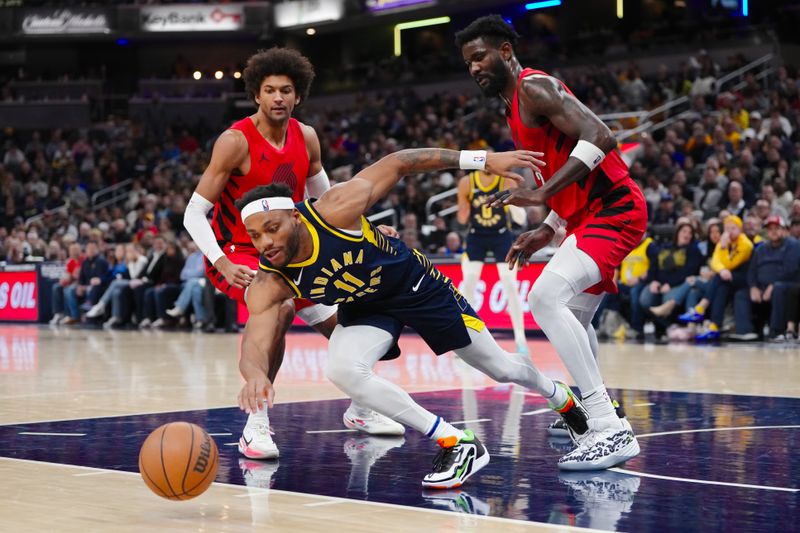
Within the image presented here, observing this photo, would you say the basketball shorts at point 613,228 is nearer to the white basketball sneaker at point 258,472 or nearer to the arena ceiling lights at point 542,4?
the white basketball sneaker at point 258,472

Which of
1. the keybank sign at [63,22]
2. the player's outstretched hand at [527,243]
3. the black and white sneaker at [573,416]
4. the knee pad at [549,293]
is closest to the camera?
the knee pad at [549,293]

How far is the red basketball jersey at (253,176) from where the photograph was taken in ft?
20.5

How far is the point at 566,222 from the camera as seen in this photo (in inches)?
249

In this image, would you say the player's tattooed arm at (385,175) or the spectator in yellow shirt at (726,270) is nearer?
the player's tattooed arm at (385,175)

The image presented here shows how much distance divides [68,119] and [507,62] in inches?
1341

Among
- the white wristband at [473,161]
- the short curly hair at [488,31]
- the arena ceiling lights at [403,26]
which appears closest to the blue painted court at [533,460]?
the white wristband at [473,161]

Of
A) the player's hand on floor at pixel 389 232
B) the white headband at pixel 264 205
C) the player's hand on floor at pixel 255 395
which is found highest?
the white headband at pixel 264 205

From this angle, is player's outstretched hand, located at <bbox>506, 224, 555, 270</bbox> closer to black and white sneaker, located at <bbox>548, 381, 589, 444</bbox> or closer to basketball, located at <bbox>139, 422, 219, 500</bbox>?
black and white sneaker, located at <bbox>548, 381, 589, 444</bbox>

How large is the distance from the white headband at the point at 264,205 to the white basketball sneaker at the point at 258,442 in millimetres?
1326

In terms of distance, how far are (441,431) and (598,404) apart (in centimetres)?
93

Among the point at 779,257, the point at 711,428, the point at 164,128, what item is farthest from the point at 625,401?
the point at 164,128

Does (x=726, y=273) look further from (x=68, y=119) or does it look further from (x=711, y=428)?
(x=68, y=119)

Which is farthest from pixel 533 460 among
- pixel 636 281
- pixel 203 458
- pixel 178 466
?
pixel 636 281

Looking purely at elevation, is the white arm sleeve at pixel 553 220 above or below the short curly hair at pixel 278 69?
below
